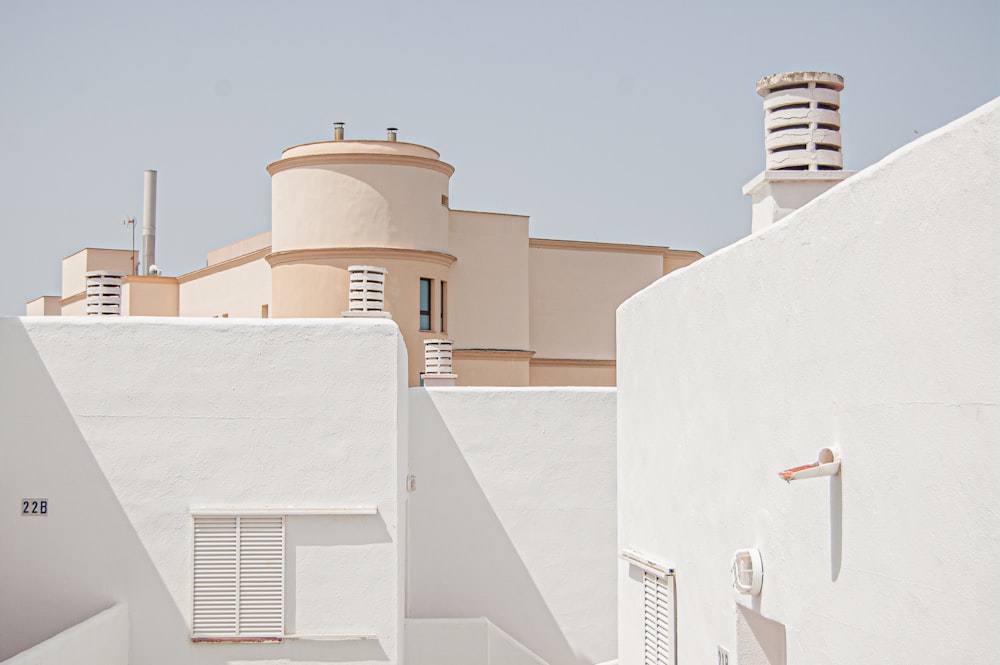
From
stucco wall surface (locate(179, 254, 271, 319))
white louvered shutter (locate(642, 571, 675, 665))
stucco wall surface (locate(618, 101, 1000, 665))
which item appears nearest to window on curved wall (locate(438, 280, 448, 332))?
stucco wall surface (locate(179, 254, 271, 319))

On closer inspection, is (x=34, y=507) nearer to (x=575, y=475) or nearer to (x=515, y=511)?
(x=515, y=511)

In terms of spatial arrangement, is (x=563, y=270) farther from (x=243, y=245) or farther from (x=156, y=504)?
(x=156, y=504)

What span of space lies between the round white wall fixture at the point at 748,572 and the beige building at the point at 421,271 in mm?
20240

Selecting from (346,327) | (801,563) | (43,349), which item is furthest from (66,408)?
(801,563)

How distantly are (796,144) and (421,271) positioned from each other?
1916 cm

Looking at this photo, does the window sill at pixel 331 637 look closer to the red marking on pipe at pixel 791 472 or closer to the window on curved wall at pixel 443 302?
the red marking on pipe at pixel 791 472

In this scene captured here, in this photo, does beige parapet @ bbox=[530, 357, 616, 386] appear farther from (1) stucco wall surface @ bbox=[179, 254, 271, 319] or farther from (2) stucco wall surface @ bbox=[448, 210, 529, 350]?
(1) stucco wall surface @ bbox=[179, 254, 271, 319]

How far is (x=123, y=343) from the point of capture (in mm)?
11555

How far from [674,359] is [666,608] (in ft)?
6.86

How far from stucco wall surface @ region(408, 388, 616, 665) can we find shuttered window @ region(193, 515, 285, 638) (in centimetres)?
406

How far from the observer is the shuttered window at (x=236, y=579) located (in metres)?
11.4

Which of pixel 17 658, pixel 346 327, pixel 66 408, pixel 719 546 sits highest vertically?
pixel 346 327

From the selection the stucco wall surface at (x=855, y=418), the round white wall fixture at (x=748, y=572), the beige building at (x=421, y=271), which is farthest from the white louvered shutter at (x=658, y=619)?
the beige building at (x=421, y=271)

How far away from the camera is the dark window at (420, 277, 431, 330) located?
28.9m
